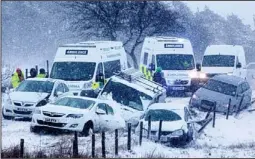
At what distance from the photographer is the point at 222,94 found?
20.1 meters

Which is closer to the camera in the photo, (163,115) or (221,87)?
(163,115)

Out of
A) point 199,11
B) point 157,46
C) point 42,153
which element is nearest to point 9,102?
point 42,153

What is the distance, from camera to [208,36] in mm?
47750

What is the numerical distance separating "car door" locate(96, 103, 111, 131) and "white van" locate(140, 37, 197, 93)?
8.64m

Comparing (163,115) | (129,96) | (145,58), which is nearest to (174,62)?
(145,58)

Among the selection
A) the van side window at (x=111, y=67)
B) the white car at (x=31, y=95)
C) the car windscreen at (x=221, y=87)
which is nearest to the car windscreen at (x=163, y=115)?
the white car at (x=31, y=95)

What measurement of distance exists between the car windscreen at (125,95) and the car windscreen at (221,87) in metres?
4.57

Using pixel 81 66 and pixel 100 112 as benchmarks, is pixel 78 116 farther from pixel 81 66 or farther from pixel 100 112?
pixel 81 66

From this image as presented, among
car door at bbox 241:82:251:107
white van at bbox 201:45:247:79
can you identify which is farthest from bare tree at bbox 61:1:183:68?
car door at bbox 241:82:251:107

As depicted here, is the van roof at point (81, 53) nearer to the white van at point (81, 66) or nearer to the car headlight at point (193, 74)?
the white van at point (81, 66)

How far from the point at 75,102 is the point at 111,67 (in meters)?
6.65

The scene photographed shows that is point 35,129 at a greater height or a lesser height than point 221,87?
lesser

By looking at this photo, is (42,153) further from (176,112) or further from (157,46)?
(157,46)

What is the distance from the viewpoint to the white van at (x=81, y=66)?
1903cm
